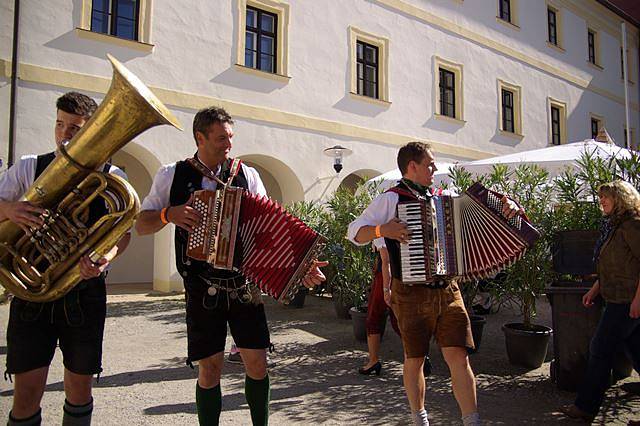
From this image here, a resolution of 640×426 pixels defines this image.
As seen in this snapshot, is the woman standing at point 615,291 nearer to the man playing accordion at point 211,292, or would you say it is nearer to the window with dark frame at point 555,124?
the man playing accordion at point 211,292

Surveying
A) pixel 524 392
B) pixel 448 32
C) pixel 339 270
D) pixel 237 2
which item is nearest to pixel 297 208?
pixel 339 270

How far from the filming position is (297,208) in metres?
9.48

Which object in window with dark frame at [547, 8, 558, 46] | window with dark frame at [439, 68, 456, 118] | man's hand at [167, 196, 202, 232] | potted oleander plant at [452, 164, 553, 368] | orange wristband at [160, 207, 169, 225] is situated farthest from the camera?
window with dark frame at [547, 8, 558, 46]

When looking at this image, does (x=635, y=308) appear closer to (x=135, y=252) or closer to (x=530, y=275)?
(x=530, y=275)

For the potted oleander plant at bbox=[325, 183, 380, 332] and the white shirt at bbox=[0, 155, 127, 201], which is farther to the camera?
the potted oleander plant at bbox=[325, 183, 380, 332]

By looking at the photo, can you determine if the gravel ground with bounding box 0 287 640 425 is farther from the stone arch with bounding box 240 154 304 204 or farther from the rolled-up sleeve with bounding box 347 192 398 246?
the stone arch with bounding box 240 154 304 204

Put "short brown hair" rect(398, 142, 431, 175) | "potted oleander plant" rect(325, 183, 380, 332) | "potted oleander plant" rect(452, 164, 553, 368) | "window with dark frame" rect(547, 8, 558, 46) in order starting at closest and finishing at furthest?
"short brown hair" rect(398, 142, 431, 175)
"potted oleander plant" rect(452, 164, 553, 368)
"potted oleander plant" rect(325, 183, 380, 332)
"window with dark frame" rect(547, 8, 558, 46)

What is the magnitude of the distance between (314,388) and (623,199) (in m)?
2.93

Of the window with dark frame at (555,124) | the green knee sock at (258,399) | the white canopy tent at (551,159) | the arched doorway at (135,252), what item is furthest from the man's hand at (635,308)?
the window with dark frame at (555,124)

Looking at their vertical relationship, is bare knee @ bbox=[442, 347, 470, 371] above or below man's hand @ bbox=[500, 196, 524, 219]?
below

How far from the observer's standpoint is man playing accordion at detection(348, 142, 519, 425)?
2.80m

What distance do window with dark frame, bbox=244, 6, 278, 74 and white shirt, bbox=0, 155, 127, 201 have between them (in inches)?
373

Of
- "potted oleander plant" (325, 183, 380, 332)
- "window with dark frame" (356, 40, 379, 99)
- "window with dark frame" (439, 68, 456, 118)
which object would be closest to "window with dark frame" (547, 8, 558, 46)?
"window with dark frame" (439, 68, 456, 118)

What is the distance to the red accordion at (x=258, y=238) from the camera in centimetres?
246
